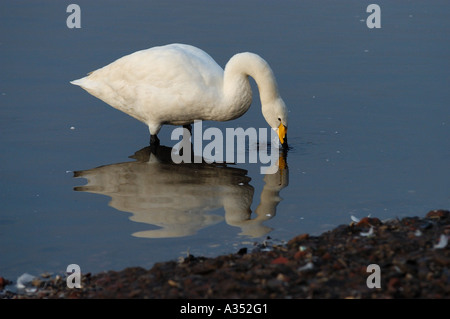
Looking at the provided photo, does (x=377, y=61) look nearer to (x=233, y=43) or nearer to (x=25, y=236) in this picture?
(x=233, y=43)

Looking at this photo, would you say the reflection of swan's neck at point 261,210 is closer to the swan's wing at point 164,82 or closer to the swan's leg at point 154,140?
the swan's wing at point 164,82

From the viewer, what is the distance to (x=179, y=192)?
963 cm

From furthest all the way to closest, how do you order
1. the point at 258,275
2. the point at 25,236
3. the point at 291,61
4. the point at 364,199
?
the point at 291,61, the point at 364,199, the point at 25,236, the point at 258,275

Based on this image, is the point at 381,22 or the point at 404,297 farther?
the point at 381,22

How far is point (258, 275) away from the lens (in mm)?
Answer: 6160

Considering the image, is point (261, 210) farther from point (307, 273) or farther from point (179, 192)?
point (307, 273)

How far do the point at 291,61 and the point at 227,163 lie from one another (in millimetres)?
3964

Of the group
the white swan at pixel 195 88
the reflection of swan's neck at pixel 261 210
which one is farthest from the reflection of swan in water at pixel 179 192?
the white swan at pixel 195 88

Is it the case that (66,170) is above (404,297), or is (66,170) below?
above

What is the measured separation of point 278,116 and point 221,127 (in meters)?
1.41

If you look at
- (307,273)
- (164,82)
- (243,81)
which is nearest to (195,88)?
(164,82)

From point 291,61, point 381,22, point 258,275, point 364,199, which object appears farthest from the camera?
point 381,22
